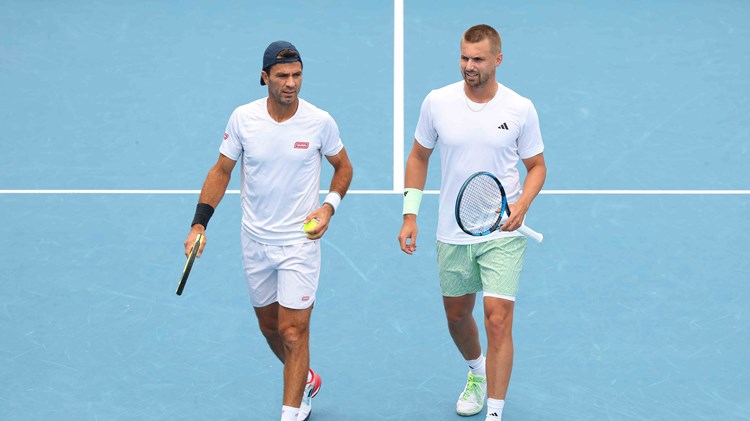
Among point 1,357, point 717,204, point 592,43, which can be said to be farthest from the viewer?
point 592,43

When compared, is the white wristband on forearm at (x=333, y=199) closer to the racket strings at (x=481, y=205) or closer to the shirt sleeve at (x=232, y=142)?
the shirt sleeve at (x=232, y=142)

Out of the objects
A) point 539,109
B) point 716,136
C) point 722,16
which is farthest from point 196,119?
point 722,16

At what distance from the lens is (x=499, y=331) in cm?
669

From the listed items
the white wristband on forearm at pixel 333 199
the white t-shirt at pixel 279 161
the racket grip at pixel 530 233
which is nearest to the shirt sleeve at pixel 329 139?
the white t-shirt at pixel 279 161

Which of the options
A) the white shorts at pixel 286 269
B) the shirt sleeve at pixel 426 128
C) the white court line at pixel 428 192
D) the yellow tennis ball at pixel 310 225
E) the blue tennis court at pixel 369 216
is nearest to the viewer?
the yellow tennis ball at pixel 310 225

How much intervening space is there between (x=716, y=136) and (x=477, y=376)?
4266mm

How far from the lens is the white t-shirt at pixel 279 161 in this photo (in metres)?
6.76

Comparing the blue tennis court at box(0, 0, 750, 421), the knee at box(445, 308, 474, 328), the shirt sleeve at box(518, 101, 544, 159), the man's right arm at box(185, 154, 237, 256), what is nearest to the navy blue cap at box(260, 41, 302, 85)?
the man's right arm at box(185, 154, 237, 256)

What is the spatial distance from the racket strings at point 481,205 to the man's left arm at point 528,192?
0.07 meters

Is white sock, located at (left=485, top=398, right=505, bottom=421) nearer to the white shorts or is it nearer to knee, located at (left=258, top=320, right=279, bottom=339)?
the white shorts

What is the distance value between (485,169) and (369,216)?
116 inches

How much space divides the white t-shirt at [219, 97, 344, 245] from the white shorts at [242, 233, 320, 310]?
0.18 feet

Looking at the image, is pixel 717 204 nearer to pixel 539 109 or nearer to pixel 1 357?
pixel 539 109

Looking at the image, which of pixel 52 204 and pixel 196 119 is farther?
pixel 196 119
